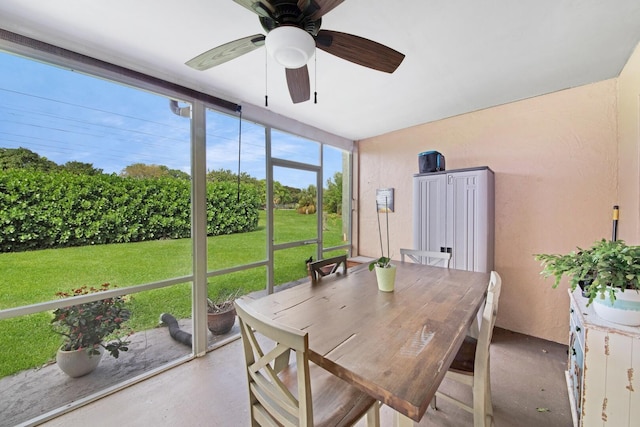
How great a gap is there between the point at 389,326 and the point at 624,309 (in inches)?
45.2

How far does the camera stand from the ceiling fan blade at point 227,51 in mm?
1277

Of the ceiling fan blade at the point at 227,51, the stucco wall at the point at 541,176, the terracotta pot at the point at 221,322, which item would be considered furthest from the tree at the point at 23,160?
the stucco wall at the point at 541,176

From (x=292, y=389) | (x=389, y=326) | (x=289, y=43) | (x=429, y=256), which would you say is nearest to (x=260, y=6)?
(x=289, y=43)

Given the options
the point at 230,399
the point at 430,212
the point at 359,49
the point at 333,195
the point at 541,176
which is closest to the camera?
the point at 359,49

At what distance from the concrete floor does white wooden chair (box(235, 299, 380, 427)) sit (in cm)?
73

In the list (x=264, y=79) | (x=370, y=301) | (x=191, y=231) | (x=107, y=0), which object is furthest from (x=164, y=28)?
(x=370, y=301)

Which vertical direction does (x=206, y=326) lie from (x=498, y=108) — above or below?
below

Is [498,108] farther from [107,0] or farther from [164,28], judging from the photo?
[107,0]

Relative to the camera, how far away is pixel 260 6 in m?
1.10

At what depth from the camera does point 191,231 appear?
2.34m

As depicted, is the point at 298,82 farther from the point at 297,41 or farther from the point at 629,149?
the point at 629,149

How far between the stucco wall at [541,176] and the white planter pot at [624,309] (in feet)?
5.12

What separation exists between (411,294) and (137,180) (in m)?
2.35

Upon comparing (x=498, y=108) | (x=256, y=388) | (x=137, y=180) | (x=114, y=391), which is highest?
(x=498, y=108)
